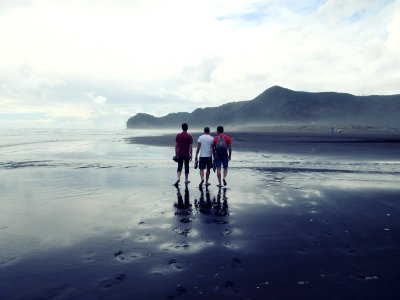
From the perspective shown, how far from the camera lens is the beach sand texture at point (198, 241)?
4965 mm

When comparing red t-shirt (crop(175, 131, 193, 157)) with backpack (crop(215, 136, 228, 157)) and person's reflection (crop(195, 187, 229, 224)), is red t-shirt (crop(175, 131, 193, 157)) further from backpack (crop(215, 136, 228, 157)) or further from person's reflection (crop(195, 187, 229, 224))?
person's reflection (crop(195, 187, 229, 224))

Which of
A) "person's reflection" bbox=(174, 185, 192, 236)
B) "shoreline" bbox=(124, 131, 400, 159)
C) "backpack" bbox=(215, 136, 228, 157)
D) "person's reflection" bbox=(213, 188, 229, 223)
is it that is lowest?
"shoreline" bbox=(124, 131, 400, 159)

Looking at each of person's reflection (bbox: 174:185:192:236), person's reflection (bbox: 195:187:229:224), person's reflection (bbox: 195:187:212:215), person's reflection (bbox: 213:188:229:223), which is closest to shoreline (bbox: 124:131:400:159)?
person's reflection (bbox: 213:188:229:223)

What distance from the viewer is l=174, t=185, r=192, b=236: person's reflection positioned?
777 centimetres

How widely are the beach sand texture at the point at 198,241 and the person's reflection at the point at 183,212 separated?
3cm

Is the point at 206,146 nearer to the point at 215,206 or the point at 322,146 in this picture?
the point at 215,206

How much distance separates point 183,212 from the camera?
366 inches

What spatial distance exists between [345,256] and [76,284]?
15.6 ft

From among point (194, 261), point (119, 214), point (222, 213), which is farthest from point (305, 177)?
point (194, 261)

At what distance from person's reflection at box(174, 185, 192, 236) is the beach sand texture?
3 cm

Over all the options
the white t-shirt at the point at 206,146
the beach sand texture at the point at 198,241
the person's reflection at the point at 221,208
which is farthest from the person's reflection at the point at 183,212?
the white t-shirt at the point at 206,146

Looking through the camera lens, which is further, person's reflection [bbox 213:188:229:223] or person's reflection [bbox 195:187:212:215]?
person's reflection [bbox 195:187:212:215]

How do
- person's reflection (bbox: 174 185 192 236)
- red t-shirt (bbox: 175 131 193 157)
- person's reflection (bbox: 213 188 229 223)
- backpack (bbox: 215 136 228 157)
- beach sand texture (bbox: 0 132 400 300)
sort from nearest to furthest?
beach sand texture (bbox: 0 132 400 300)
person's reflection (bbox: 174 185 192 236)
person's reflection (bbox: 213 188 229 223)
backpack (bbox: 215 136 228 157)
red t-shirt (bbox: 175 131 193 157)

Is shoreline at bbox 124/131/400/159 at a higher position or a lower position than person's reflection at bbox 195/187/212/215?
lower
